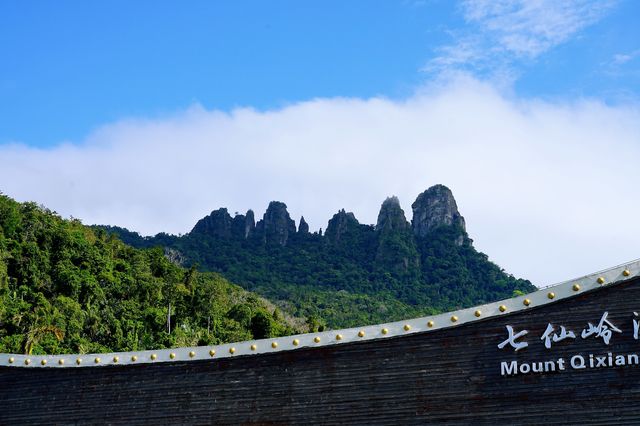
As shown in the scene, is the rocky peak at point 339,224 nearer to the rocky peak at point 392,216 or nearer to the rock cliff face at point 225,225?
the rocky peak at point 392,216

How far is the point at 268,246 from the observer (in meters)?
109

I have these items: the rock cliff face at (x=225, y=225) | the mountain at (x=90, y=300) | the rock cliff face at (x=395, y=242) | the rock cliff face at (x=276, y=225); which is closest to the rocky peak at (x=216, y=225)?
the rock cliff face at (x=225, y=225)

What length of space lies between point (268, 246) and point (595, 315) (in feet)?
332

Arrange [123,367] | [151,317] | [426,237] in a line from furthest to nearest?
[426,237], [151,317], [123,367]

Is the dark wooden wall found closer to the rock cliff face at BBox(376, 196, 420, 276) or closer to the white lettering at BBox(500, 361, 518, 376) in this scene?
the white lettering at BBox(500, 361, 518, 376)

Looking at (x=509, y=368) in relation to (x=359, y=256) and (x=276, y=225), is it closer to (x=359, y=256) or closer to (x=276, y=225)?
(x=359, y=256)

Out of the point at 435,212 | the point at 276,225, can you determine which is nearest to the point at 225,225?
the point at 276,225

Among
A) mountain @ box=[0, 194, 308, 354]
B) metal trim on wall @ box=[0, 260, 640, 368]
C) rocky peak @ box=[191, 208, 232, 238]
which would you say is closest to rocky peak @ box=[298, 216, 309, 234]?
rocky peak @ box=[191, 208, 232, 238]

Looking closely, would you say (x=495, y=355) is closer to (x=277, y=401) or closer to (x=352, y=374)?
(x=352, y=374)

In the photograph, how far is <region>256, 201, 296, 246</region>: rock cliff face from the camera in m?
111

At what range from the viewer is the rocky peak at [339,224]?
10988 centimetres

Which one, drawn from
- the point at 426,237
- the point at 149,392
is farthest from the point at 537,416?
the point at 426,237

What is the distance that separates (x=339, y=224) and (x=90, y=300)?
250ft

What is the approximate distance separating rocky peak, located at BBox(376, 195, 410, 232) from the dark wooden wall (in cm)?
9685
